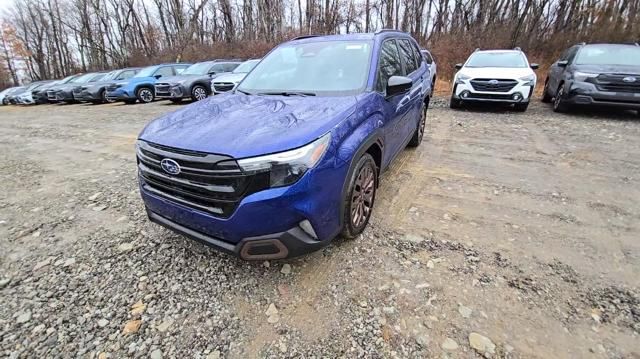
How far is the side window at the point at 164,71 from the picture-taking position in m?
14.2

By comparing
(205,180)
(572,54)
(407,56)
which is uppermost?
(572,54)

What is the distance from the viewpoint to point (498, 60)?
8.52 metres

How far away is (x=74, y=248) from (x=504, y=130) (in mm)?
6952

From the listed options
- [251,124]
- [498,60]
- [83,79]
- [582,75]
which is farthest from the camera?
[83,79]

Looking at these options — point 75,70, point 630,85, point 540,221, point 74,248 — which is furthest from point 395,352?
point 75,70

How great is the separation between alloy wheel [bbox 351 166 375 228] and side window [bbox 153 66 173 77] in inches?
547

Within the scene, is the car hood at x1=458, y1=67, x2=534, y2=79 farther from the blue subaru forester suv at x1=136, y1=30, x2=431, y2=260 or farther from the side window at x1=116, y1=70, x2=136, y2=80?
the side window at x1=116, y1=70, x2=136, y2=80

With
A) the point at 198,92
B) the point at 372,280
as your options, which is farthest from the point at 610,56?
the point at 198,92

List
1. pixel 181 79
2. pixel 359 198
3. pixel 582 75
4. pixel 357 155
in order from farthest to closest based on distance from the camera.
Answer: pixel 181 79 < pixel 582 75 < pixel 359 198 < pixel 357 155

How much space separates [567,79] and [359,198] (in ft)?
24.3

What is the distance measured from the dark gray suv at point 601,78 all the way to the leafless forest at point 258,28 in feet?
27.3

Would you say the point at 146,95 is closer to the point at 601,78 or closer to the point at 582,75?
the point at 582,75

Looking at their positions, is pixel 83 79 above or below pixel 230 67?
below

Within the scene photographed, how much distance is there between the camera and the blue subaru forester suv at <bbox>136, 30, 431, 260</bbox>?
2.03 meters
